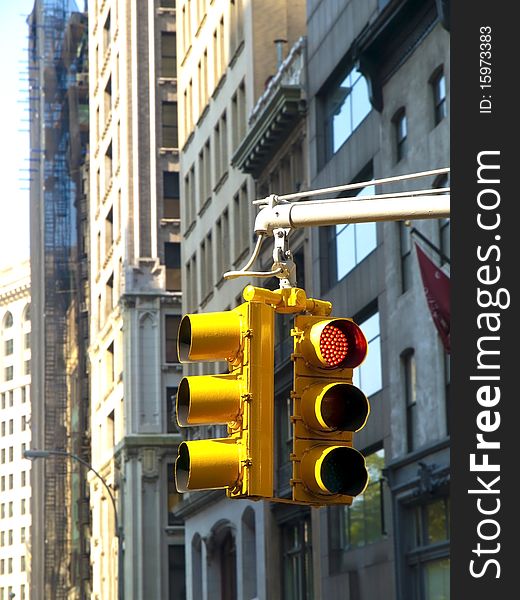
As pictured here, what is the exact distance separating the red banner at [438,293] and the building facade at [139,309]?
5349cm

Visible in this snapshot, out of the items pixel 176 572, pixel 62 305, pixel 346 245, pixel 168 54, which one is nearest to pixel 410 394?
pixel 346 245

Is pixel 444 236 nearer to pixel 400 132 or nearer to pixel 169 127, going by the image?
pixel 400 132

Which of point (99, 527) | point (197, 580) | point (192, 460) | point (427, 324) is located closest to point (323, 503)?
point (192, 460)

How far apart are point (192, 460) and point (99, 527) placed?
304ft

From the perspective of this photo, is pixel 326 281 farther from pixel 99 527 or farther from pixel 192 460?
pixel 99 527

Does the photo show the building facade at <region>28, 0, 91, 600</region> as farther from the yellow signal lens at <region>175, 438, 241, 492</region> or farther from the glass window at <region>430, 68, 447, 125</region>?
the yellow signal lens at <region>175, 438, 241, 492</region>

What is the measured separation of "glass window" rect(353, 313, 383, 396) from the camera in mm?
43625

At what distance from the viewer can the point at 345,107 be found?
4878 centimetres

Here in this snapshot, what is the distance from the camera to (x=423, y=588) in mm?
39500

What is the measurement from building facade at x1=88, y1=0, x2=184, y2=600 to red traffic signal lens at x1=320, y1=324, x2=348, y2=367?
3052 inches

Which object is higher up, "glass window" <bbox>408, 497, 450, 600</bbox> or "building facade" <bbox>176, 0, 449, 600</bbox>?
"building facade" <bbox>176, 0, 449, 600</bbox>

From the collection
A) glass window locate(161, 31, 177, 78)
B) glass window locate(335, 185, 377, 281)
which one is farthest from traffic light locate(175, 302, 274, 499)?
glass window locate(161, 31, 177, 78)

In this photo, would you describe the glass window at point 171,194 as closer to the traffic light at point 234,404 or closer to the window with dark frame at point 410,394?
the window with dark frame at point 410,394

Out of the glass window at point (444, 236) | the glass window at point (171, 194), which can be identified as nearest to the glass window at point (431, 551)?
the glass window at point (444, 236)
